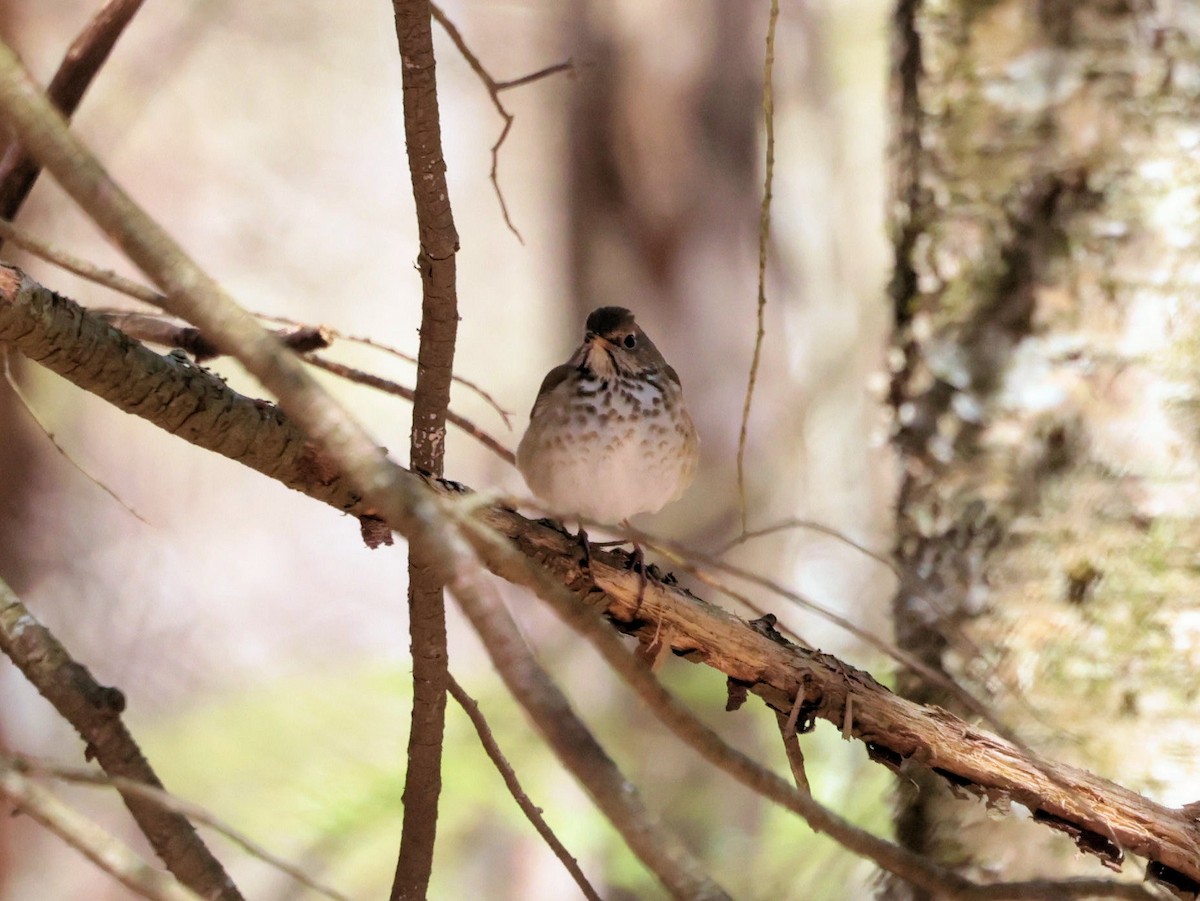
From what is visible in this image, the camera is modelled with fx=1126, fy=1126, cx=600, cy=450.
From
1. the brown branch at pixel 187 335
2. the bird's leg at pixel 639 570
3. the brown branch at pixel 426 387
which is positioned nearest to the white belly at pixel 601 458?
the bird's leg at pixel 639 570

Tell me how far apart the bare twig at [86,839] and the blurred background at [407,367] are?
7.76 ft

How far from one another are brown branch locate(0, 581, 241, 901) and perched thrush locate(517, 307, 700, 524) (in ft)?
3.70

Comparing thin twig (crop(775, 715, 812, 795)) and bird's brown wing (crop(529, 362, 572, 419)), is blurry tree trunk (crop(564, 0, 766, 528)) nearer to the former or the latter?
bird's brown wing (crop(529, 362, 572, 419))

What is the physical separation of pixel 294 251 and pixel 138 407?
12.0 feet

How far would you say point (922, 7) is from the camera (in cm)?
276

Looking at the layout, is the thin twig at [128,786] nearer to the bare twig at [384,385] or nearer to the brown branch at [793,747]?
the brown branch at [793,747]

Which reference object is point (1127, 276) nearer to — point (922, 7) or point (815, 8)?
point (922, 7)

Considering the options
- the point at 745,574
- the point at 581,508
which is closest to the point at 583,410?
the point at 581,508

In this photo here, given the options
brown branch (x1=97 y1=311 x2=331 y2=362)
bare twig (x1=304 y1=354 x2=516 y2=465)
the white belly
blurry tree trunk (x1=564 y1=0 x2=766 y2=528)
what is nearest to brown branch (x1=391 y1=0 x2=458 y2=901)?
bare twig (x1=304 y1=354 x2=516 y2=465)

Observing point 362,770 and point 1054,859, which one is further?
point 362,770

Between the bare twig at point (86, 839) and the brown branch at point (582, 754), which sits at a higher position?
the brown branch at point (582, 754)

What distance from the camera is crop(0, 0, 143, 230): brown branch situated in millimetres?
1793

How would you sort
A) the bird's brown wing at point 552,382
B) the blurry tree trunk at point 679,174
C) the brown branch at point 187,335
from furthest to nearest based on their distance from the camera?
the blurry tree trunk at point 679,174, the bird's brown wing at point 552,382, the brown branch at point 187,335

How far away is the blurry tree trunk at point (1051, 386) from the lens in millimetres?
2340
